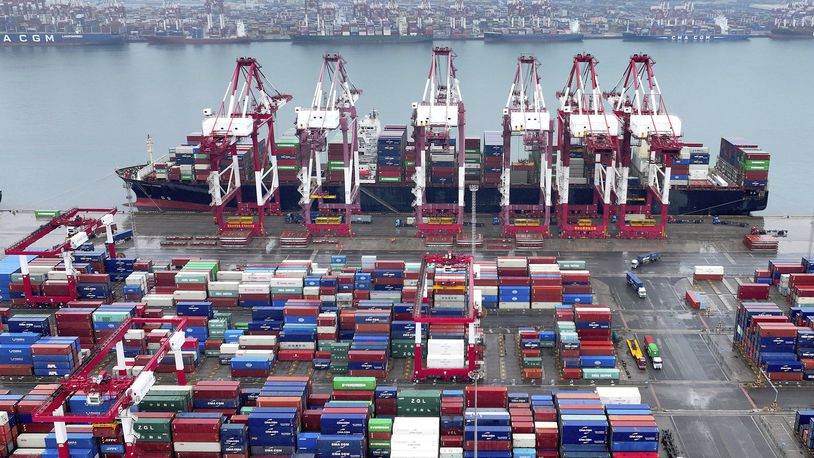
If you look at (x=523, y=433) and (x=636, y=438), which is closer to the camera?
(x=636, y=438)

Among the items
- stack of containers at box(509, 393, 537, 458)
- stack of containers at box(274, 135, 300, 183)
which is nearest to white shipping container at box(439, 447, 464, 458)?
stack of containers at box(509, 393, 537, 458)

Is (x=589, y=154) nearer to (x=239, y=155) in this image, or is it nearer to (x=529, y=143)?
(x=529, y=143)

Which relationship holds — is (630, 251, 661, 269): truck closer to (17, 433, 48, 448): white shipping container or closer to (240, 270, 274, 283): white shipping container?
(240, 270, 274, 283): white shipping container

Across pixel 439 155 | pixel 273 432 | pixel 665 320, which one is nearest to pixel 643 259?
pixel 665 320

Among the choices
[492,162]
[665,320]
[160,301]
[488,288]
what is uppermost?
[492,162]

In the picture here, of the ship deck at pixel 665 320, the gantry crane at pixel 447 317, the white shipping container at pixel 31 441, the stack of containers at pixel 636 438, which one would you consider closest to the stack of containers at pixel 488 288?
the ship deck at pixel 665 320

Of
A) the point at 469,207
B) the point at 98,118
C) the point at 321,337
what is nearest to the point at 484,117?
the point at 469,207

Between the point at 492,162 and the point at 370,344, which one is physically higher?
the point at 492,162

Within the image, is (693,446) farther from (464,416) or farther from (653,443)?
(464,416)

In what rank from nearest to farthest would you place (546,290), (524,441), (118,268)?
(524,441)
(546,290)
(118,268)
